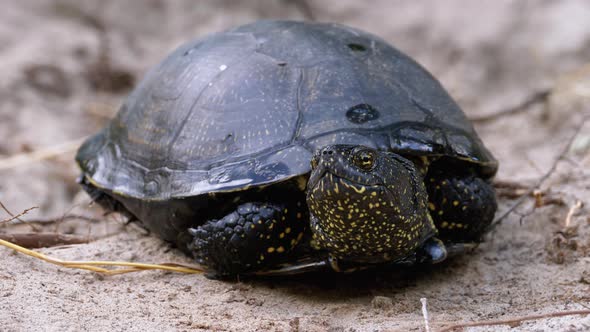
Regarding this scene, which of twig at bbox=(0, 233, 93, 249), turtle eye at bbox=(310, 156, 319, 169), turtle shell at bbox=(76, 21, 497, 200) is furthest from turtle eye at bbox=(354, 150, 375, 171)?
twig at bbox=(0, 233, 93, 249)

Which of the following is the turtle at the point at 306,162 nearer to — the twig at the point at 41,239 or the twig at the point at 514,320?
the twig at the point at 41,239

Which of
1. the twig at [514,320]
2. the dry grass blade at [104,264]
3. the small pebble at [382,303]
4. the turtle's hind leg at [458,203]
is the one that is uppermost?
the turtle's hind leg at [458,203]

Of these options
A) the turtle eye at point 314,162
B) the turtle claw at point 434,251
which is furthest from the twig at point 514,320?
the turtle eye at point 314,162

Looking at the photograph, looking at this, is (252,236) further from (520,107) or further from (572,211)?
(520,107)

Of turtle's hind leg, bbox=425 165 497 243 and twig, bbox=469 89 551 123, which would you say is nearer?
turtle's hind leg, bbox=425 165 497 243

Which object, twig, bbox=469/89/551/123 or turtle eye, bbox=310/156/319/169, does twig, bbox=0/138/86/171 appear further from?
twig, bbox=469/89/551/123
